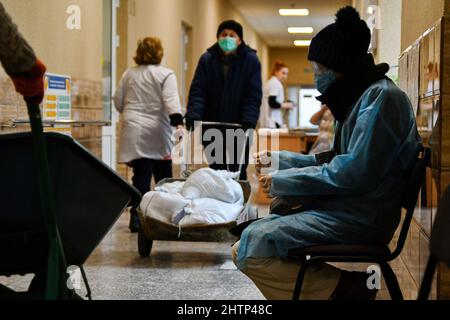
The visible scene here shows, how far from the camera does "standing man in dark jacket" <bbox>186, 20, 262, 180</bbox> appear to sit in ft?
19.3

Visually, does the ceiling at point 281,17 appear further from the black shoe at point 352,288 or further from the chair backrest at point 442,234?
the chair backrest at point 442,234

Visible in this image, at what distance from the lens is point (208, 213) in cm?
461

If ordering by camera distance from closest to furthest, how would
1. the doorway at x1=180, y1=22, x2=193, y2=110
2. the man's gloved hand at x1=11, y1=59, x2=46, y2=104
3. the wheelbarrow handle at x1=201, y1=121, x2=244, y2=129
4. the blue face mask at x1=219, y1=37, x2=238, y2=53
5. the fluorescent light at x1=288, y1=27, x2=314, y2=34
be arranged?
1. the man's gloved hand at x1=11, y1=59, x2=46, y2=104
2. the wheelbarrow handle at x1=201, y1=121, x2=244, y2=129
3. the blue face mask at x1=219, y1=37, x2=238, y2=53
4. the doorway at x1=180, y1=22, x2=193, y2=110
5. the fluorescent light at x1=288, y1=27, x2=314, y2=34

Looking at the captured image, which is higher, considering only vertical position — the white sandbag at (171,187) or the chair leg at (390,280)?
the white sandbag at (171,187)

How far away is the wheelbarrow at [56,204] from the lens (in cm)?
190

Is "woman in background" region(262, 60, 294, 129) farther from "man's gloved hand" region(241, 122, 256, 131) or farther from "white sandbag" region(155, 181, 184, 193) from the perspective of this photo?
"white sandbag" region(155, 181, 184, 193)

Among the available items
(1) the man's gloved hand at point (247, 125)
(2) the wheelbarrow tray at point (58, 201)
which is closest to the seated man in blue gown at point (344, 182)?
(2) the wheelbarrow tray at point (58, 201)

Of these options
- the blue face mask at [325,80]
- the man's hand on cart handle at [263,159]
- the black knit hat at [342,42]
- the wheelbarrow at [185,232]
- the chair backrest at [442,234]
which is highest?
the black knit hat at [342,42]

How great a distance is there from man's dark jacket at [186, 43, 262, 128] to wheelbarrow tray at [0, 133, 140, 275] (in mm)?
3851

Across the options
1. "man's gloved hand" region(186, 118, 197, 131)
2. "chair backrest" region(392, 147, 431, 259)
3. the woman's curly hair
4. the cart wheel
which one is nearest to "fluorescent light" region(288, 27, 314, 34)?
the woman's curly hair

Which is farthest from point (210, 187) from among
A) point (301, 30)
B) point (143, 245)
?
point (301, 30)

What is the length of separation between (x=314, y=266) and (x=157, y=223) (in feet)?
6.86

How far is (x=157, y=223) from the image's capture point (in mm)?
4637

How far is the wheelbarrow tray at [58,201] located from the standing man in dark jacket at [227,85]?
12.6ft
